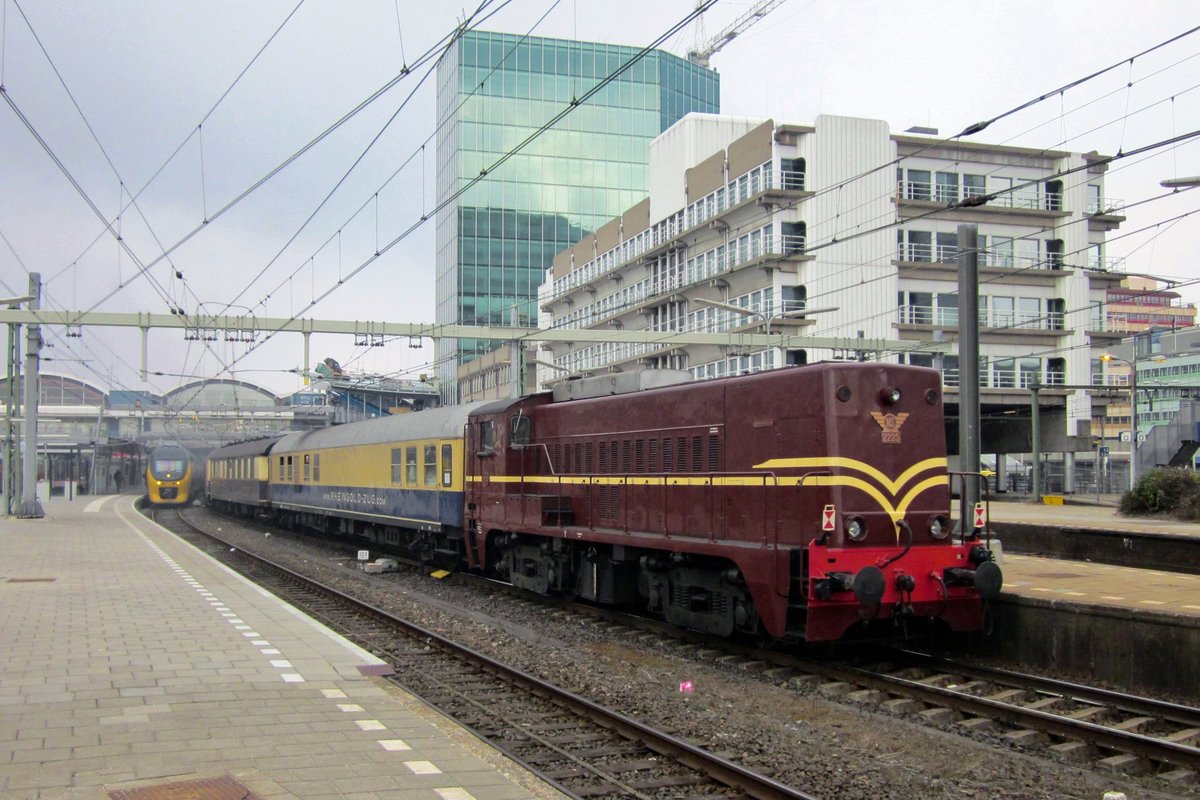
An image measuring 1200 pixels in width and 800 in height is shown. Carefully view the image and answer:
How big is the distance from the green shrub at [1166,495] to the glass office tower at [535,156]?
58791 mm

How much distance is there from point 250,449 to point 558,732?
35806 mm

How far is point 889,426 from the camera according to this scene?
11352mm

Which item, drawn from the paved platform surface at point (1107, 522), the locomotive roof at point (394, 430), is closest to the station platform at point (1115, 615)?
the paved platform surface at point (1107, 522)

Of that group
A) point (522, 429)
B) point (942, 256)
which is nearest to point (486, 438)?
point (522, 429)

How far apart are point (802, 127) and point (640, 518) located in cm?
3158

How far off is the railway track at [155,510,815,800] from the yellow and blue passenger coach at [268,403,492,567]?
7.03m

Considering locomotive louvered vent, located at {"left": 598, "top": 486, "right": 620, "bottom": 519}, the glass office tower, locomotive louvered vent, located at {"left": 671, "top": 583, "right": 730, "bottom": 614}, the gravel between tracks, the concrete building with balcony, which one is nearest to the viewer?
the gravel between tracks

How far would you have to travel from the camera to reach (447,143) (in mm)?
83500

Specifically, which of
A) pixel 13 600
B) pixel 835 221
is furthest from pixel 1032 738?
pixel 835 221

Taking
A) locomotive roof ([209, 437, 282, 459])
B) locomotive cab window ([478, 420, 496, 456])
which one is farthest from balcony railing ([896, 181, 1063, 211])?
locomotive cab window ([478, 420, 496, 456])

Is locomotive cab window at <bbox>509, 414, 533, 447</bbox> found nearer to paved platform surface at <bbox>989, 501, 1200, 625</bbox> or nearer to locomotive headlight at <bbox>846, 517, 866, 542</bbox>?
locomotive headlight at <bbox>846, 517, 866, 542</bbox>

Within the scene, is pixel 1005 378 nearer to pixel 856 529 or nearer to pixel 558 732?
pixel 856 529

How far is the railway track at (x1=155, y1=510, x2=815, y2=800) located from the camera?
7.21 metres

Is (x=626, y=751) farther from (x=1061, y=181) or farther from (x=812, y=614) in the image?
(x=1061, y=181)
